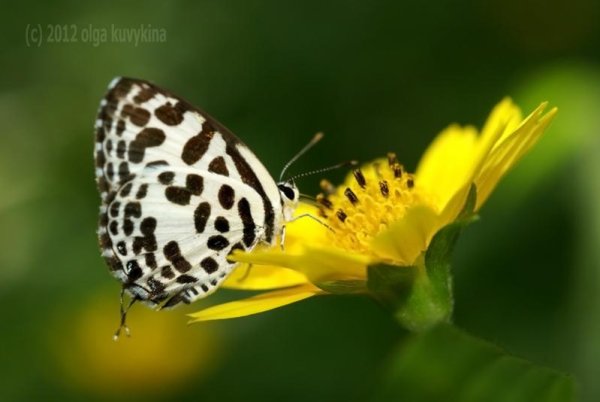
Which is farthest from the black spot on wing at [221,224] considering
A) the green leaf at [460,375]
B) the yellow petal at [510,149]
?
the green leaf at [460,375]

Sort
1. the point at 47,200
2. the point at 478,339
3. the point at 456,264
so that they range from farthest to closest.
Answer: the point at 47,200, the point at 456,264, the point at 478,339

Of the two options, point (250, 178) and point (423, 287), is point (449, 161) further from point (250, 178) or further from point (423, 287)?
point (423, 287)

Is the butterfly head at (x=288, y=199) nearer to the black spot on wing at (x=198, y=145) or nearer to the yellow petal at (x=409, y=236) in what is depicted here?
the black spot on wing at (x=198, y=145)

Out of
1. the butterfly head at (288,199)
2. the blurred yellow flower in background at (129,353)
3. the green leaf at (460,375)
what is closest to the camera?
the green leaf at (460,375)

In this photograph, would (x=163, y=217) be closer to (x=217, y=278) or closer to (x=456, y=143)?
(x=217, y=278)

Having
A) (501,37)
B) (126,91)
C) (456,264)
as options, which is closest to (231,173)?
(126,91)

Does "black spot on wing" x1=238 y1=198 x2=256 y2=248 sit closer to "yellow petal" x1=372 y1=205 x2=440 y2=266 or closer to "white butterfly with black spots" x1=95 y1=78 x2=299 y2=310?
"white butterfly with black spots" x1=95 y1=78 x2=299 y2=310
